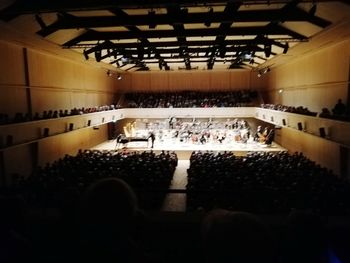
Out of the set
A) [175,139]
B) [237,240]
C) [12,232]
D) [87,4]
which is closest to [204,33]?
[87,4]

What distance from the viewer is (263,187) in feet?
18.8

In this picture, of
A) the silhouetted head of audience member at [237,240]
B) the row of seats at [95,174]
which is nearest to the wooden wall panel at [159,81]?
the row of seats at [95,174]

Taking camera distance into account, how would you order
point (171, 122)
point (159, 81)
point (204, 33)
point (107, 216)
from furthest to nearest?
point (159, 81) < point (171, 122) < point (204, 33) < point (107, 216)

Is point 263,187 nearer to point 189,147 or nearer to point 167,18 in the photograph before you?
point 167,18

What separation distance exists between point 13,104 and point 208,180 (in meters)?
7.11

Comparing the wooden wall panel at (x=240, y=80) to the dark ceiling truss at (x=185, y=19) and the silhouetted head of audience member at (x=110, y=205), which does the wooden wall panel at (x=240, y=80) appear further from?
the silhouetted head of audience member at (x=110, y=205)

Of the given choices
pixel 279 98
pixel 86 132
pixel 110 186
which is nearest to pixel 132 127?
pixel 86 132

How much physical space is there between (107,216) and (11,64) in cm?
1046

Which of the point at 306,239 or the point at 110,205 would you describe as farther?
the point at 306,239

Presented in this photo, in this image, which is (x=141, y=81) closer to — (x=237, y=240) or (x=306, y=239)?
(x=306, y=239)

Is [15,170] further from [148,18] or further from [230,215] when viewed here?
[230,215]

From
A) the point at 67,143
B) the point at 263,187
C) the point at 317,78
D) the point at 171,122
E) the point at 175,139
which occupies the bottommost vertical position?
the point at 175,139

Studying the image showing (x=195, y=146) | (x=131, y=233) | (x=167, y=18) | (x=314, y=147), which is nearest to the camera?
(x=131, y=233)

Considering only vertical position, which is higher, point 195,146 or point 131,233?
point 131,233
